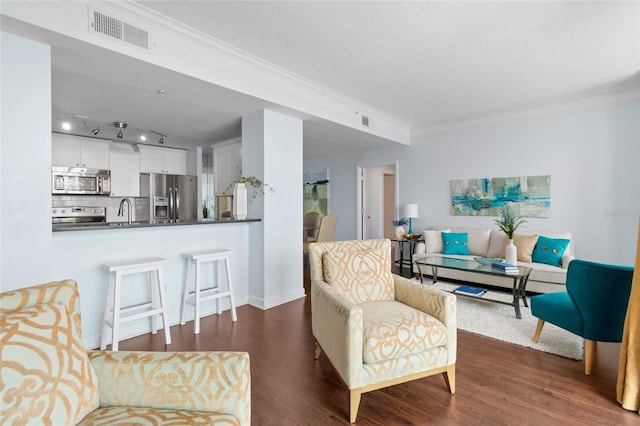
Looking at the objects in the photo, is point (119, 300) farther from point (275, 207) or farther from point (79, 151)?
point (79, 151)

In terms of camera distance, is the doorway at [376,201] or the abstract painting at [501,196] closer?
the abstract painting at [501,196]

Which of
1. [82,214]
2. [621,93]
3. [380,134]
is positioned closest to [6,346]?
[380,134]

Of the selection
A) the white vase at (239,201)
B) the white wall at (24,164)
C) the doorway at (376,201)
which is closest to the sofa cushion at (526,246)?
the doorway at (376,201)

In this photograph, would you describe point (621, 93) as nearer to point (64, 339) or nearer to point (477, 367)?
point (477, 367)

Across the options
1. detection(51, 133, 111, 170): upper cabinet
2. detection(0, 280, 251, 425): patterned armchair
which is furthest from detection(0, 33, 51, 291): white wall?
detection(51, 133, 111, 170): upper cabinet

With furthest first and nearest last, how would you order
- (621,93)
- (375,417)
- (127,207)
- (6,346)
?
(127,207), (621,93), (375,417), (6,346)

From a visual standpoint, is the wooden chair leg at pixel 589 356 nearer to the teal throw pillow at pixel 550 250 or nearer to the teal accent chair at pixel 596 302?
the teal accent chair at pixel 596 302

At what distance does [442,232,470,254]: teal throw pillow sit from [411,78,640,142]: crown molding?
192 centimetres

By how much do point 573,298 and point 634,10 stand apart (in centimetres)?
231

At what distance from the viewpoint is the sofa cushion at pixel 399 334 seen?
1717 millimetres

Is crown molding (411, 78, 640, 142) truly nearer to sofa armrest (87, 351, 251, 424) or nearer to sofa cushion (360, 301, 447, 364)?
sofa cushion (360, 301, 447, 364)

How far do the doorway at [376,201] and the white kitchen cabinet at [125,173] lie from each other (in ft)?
14.7

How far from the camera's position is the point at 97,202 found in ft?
18.2

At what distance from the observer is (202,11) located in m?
2.36
